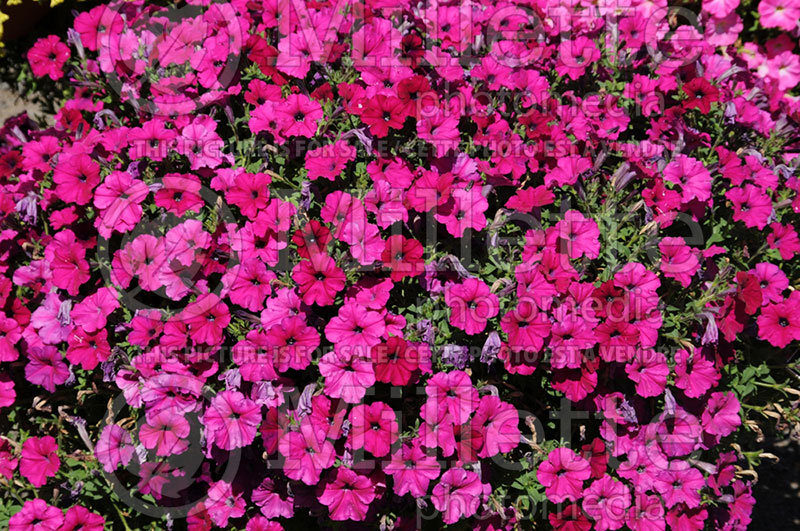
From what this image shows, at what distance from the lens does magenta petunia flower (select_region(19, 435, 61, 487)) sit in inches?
107

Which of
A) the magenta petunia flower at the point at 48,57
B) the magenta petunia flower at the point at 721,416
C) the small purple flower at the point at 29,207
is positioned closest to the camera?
the magenta petunia flower at the point at 721,416

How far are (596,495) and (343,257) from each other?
1.33 meters

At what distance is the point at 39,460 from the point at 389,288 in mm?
1589

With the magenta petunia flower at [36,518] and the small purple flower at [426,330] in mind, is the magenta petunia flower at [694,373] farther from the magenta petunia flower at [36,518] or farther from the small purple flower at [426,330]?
the magenta petunia flower at [36,518]

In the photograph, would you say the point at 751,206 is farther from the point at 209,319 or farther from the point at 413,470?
the point at 209,319

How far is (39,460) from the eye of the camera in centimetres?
274

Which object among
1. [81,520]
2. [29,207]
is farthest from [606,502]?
[29,207]

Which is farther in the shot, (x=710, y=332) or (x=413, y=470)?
(x=710, y=332)

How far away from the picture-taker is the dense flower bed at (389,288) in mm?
2475

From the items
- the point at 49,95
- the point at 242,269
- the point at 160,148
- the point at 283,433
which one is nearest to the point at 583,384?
the point at 283,433

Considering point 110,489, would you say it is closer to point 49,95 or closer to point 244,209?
point 244,209

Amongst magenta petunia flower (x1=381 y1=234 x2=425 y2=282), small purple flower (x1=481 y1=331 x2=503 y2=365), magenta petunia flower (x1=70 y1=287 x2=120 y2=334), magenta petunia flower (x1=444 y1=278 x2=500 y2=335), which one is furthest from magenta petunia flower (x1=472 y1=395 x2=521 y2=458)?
magenta petunia flower (x1=70 y1=287 x2=120 y2=334)

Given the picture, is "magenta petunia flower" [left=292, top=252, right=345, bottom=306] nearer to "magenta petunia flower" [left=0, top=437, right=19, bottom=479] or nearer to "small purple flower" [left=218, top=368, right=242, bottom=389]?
"small purple flower" [left=218, top=368, right=242, bottom=389]

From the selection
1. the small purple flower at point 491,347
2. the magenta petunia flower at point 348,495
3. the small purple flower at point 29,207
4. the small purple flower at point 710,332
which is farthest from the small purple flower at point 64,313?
the small purple flower at point 710,332
